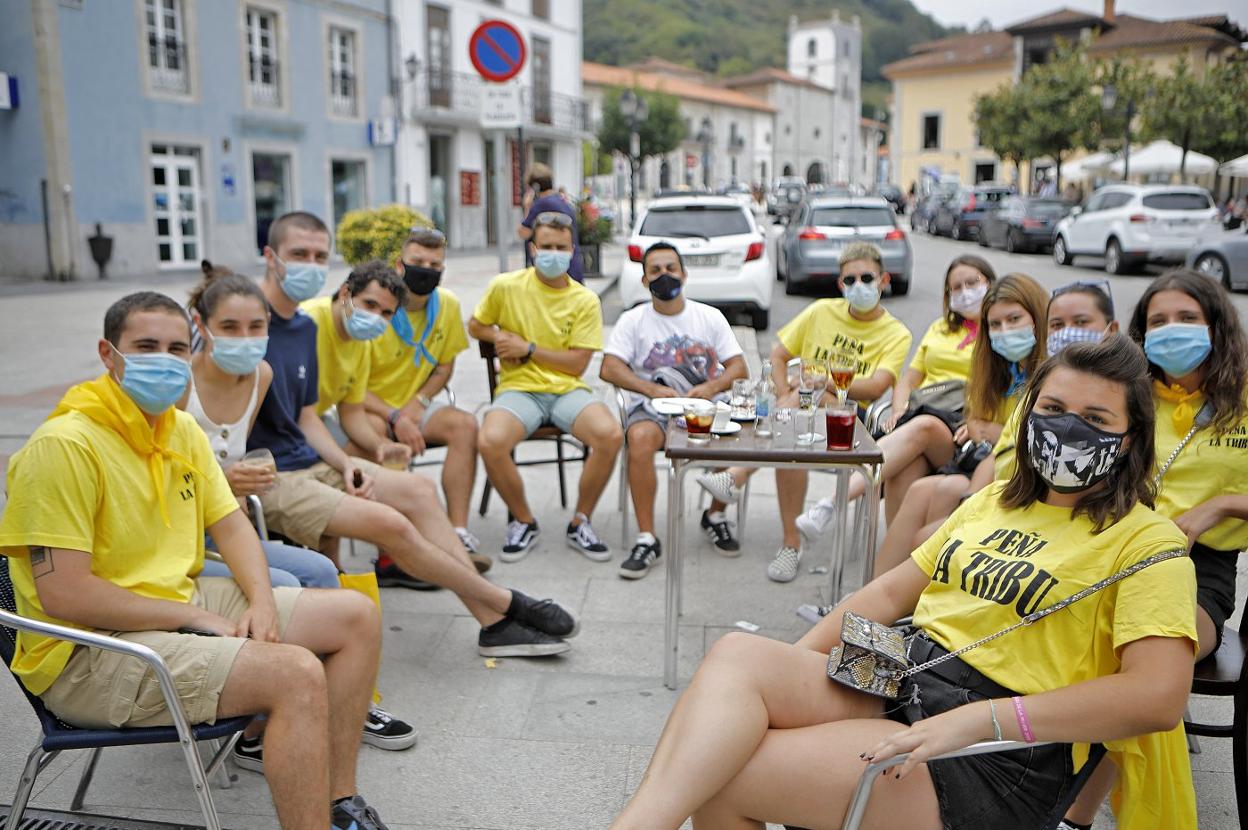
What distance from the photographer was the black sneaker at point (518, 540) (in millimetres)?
4733

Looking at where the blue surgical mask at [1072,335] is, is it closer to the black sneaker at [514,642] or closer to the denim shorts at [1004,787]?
the denim shorts at [1004,787]

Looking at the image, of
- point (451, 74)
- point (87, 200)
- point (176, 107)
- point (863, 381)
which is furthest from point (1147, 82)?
point (863, 381)

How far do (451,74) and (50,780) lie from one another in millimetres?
26604

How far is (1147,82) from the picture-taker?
29.3m

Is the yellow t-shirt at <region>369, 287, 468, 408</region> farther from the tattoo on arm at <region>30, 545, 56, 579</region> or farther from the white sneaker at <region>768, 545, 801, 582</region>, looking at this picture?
the tattoo on arm at <region>30, 545, 56, 579</region>

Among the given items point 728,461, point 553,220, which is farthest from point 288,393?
point 553,220

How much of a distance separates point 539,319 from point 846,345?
4.94ft

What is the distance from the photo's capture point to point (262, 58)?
2177 centimetres

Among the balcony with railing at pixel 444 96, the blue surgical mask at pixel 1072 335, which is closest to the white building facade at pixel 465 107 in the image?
the balcony with railing at pixel 444 96

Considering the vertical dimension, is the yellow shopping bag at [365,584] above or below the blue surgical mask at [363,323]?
below

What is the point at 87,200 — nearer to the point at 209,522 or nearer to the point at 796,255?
the point at 796,255

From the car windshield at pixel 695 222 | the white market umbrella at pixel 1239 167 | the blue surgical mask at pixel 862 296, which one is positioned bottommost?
the blue surgical mask at pixel 862 296

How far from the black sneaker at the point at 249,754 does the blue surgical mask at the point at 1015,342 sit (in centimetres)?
289

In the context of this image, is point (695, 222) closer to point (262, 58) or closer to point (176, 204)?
point (176, 204)
